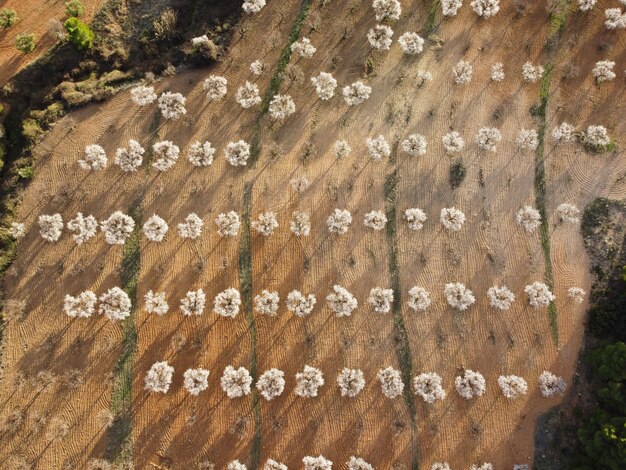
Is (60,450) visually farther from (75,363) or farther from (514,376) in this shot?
(514,376)

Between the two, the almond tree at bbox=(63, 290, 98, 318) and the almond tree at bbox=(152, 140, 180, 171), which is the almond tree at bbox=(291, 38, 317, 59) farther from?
the almond tree at bbox=(63, 290, 98, 318)

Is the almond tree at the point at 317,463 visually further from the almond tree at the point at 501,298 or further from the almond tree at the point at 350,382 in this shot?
the almond tree at the point at 501,298

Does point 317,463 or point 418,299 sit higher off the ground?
point 418,299

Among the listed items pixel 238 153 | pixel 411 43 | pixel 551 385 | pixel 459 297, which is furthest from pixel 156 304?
pixel 551 385

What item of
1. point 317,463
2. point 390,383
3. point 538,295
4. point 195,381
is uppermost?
point 195,381

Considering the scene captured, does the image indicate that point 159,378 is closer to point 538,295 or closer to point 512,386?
point 512,386

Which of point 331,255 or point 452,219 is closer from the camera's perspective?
point 331,255

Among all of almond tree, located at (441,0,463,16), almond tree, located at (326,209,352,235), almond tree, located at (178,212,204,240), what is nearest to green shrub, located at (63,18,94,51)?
almond tree, located at (178,212,204,240)

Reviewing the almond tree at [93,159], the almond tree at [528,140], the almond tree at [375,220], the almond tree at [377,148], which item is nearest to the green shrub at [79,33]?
the almond tree at [93,159]
